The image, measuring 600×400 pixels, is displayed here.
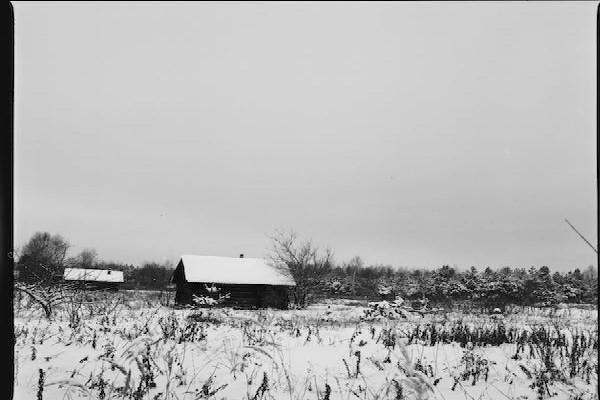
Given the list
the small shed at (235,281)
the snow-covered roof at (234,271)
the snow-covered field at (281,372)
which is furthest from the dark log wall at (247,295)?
the snow-covered field at (281,372)

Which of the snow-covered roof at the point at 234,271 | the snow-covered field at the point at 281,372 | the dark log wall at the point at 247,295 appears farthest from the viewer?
the dark log wall at the point at 247,295

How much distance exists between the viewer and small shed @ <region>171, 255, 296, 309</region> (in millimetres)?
28094

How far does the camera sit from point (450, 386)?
482 cm

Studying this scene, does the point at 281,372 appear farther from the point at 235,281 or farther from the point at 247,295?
the point at 247,295

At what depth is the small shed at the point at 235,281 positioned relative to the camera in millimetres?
28094

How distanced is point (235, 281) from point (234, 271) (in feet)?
4.10

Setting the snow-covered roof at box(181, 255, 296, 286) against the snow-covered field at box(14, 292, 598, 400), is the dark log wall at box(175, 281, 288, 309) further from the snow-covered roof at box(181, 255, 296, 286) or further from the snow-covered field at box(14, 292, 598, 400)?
the snow-covered field at box(14, 292, 598, 400)

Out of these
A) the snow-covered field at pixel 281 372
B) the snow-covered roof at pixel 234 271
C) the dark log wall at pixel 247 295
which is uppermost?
the snow-covered field at pixel 281 372

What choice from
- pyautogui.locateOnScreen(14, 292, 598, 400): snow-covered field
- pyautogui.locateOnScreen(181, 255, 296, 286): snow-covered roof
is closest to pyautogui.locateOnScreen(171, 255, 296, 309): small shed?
pyautogui.locateOnScreen(181, 255, 296, 286): snow-covered roof

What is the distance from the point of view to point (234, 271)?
2959 centimetres

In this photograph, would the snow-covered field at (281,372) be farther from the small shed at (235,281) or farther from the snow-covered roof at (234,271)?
the small shed at (235,281)

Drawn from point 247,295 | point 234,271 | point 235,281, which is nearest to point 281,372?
point 235,281

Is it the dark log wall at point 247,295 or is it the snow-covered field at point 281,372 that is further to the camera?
the dark log wall at point 247,295

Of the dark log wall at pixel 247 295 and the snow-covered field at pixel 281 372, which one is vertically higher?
the snow-covered field at pixel 281 372
